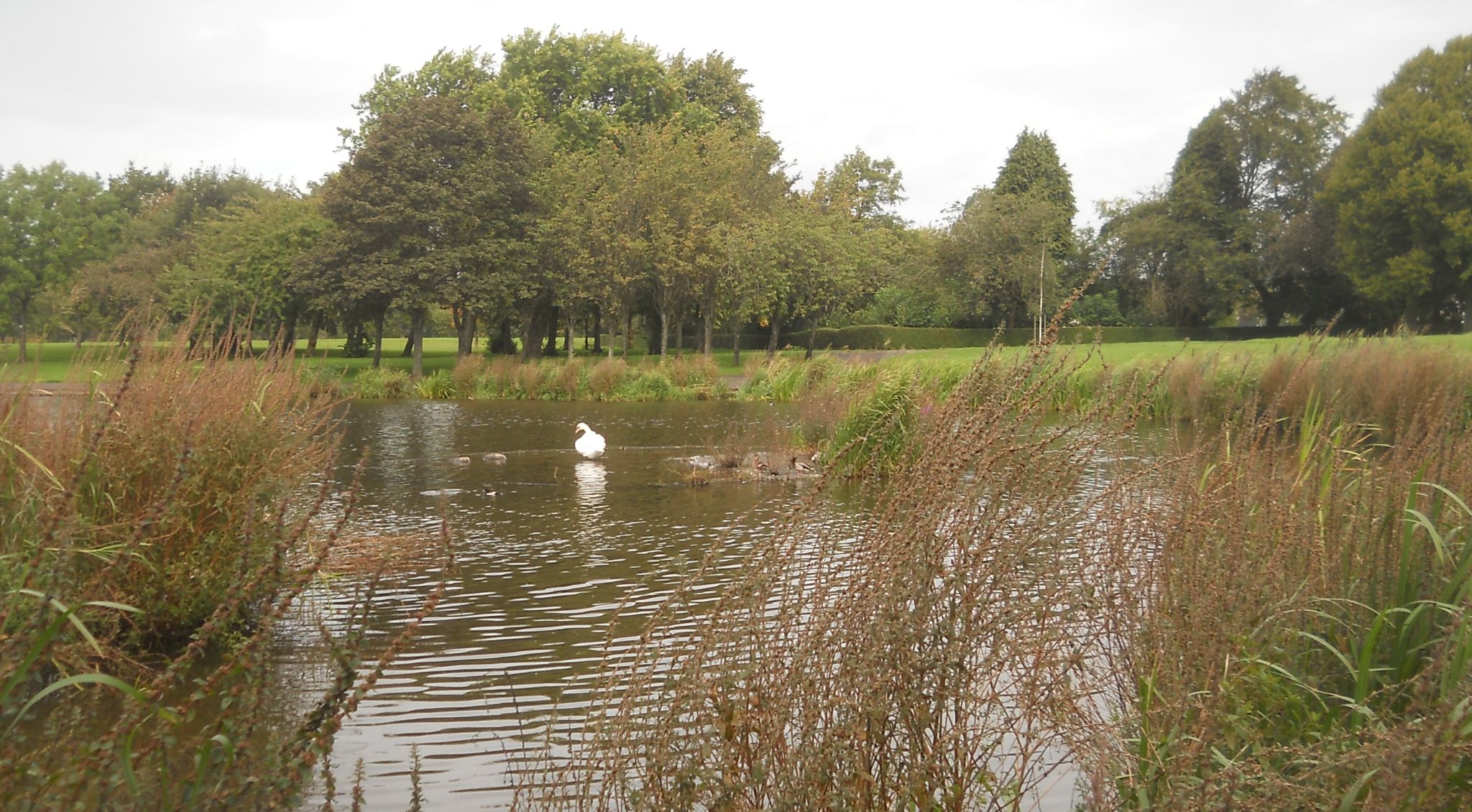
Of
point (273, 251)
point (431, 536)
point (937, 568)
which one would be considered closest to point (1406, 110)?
point (273, 251)

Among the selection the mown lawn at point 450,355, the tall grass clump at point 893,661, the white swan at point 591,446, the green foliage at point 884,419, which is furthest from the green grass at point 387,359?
the tall grass clump at point 893,661

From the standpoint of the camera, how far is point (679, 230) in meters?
40.3

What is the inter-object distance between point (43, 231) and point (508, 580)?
54.7m

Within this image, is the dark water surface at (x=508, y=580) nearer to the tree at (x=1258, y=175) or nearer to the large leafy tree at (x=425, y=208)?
the large leafy tree at (x=425, y=208)

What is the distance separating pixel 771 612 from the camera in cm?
694

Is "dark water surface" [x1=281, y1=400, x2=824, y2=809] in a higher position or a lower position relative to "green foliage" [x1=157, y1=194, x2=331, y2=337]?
lower

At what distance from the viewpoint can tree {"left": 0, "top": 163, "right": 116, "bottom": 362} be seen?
51.2 m

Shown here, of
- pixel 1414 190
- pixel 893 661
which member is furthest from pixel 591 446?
pixel 1414 190

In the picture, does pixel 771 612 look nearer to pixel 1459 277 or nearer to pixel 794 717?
pixel 794 717

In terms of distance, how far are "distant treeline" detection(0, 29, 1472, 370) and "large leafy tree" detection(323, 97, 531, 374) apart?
101 millimetres

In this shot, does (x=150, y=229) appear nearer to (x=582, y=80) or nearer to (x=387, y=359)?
(x=387, y=359)

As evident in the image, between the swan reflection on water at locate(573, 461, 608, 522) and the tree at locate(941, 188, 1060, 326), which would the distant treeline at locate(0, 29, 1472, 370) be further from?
the swan reflection on water at locate(573, 461, 608, 522)

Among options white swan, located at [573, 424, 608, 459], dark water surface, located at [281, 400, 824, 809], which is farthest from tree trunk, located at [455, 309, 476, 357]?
white swan, located at [573, 424, 608, 459]

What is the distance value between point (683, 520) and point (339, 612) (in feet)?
14.5
